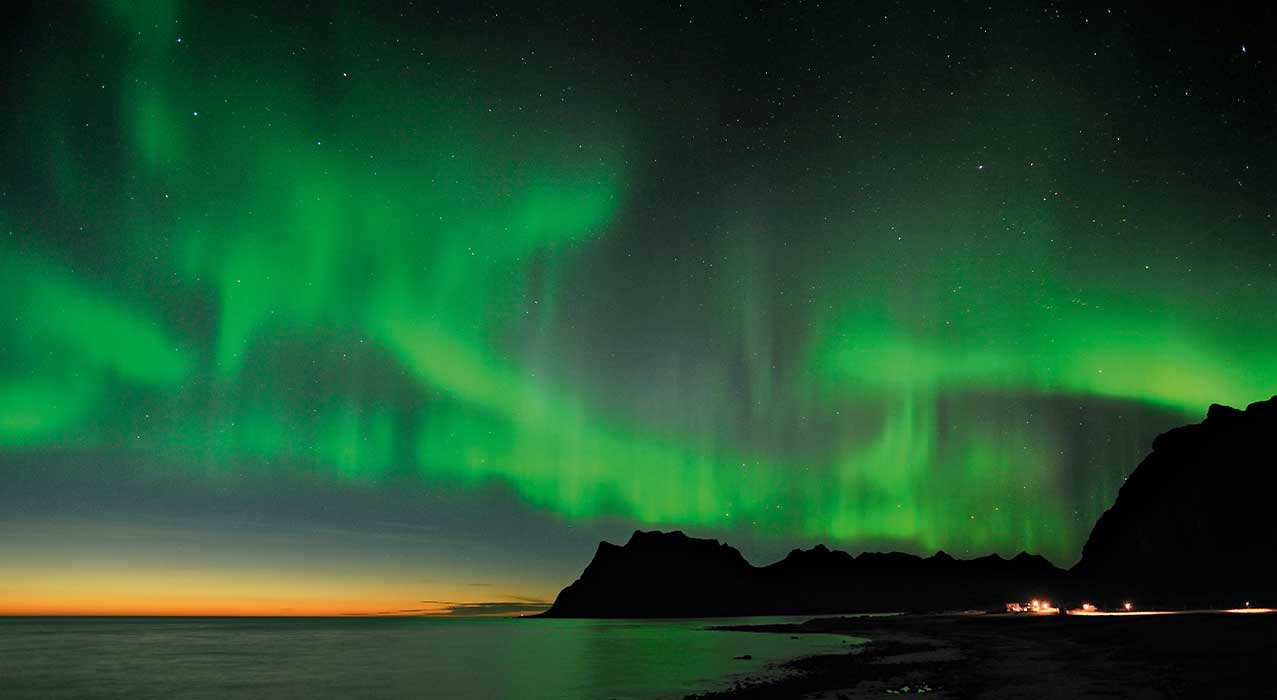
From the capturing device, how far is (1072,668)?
34.6 m

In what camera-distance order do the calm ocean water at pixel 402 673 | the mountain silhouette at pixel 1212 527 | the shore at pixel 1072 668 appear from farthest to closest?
the mountain silhouette at pixel 1212 527
the calm ocean water at pixel 402 673
the shore at pixel 1072 668

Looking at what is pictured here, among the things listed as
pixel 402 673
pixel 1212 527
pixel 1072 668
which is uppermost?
pixel 1212 527

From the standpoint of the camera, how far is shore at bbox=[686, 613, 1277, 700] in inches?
1060

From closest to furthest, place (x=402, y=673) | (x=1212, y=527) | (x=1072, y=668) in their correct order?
1. (x=1072, y=668)
2. (x=402, y=673)
3. (x=1212, y=527)

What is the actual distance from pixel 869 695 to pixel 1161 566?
102044 mm

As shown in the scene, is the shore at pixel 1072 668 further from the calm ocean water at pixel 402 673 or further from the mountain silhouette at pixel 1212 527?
the mountain silhouette at pixel 1212 527

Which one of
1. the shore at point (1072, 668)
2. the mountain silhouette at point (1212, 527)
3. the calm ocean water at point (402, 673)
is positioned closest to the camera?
the shore at point (1072, 668)

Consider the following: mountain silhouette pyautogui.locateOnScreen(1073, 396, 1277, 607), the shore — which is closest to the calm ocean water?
the shore

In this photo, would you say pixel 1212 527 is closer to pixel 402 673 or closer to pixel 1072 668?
pixel 1072 668

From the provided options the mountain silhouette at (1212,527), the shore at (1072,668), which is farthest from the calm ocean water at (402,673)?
the mountain silhouette at (1212,527)

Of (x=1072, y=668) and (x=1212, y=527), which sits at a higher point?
(x=1212, y=527)

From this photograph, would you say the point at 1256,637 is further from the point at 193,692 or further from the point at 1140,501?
the point at 1140,501

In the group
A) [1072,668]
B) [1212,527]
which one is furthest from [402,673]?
[1212,527]

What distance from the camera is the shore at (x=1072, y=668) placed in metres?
26.9
